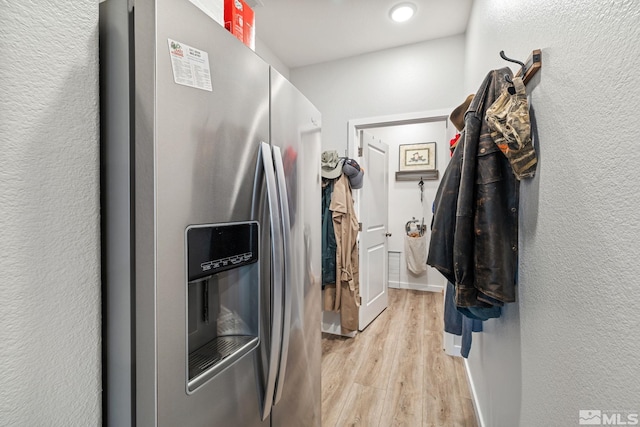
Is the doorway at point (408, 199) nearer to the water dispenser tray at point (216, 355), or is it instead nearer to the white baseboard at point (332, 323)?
the white baseboard at point (332, 323)

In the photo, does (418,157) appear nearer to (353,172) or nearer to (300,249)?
(353,172)

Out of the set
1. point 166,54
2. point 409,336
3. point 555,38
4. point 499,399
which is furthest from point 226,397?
point 409,336

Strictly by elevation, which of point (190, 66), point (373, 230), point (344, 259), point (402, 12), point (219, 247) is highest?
point (402, 12)

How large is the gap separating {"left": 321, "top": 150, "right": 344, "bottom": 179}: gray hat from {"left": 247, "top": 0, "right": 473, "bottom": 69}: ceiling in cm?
105

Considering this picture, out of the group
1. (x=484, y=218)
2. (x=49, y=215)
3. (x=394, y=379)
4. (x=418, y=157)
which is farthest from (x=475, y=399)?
(x=418, y=157)

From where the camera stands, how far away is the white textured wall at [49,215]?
1.59 ft

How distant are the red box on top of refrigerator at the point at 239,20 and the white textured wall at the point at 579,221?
955mm

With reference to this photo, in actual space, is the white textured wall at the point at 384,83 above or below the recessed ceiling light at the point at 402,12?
below

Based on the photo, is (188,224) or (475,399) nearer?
(188,224)

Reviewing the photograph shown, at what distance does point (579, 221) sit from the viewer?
23.5 inches

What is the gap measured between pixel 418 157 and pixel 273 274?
3.99 metres

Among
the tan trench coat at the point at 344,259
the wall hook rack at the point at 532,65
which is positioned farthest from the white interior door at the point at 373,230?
the wall hook rack at the point at 532,65

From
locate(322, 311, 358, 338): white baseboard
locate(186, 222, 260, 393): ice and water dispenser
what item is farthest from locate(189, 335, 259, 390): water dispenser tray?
locate(322, 311, 358, 338): white baseboard

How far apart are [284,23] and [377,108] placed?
1.13m
